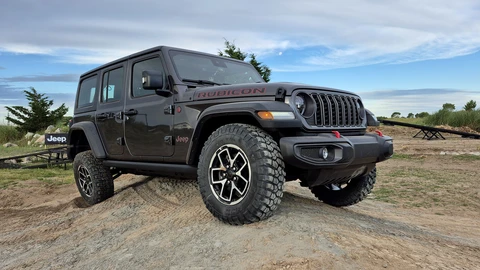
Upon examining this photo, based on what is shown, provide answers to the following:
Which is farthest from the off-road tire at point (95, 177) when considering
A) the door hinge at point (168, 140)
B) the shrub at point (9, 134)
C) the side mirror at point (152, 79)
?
the shrub at point (9, 134)

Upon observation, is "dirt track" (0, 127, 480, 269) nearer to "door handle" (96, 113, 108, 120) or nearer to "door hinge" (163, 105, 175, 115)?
"door hinge" (163, 105, 175, 115)

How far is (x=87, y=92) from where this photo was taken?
Result: 6.37m

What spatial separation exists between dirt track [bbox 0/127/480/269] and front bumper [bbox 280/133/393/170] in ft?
1.79

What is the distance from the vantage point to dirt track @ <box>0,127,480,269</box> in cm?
275

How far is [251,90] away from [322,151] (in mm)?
883

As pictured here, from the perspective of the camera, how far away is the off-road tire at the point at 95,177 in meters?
5.78

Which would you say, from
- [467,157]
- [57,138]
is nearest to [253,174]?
[57,138]

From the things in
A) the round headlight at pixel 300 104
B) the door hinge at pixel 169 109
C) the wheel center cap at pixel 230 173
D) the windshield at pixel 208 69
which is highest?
the windshield at pixel 208 69

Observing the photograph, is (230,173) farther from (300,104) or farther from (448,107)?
(448,107)

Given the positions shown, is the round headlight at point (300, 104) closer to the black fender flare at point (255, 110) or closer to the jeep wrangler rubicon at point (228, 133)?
the jeep wrangler rubicon at point (228, 133)

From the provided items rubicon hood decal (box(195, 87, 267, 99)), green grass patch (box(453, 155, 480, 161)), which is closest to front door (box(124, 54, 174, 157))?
rubicon hood decal (box(195, 87, 267, 99))

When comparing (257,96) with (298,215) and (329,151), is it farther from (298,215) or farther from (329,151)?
(298,215)

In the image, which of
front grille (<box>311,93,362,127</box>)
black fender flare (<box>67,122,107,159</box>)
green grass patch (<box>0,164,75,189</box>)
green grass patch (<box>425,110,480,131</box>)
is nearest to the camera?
front grille (<box>311,93,362,127</box>)

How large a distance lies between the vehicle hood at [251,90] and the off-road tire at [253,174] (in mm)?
353
